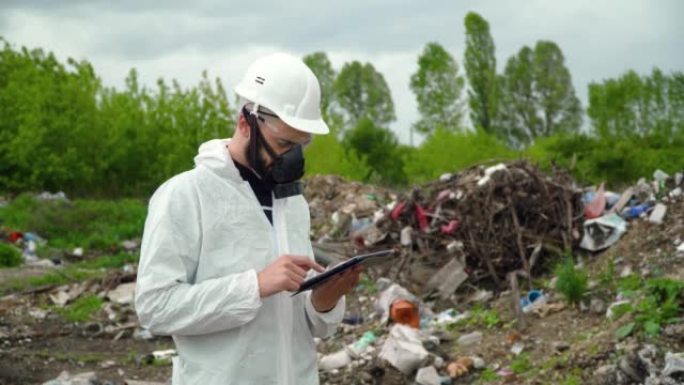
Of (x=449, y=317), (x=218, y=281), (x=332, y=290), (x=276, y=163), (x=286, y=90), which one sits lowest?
(x=449, y=317)

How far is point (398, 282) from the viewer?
11.7 m

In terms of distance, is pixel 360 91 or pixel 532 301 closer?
pixel 532 301

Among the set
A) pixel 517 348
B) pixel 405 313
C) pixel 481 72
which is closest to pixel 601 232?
pixel 405 313

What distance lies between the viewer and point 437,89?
54312mm

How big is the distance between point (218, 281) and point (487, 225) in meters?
8.32

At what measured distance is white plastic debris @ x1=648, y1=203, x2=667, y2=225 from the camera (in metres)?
10.9

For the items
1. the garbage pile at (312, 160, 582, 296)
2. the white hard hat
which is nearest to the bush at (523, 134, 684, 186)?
the garbage pile at (312, 160, 582, 296)

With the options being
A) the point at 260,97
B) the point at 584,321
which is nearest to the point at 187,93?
the point at 584,321

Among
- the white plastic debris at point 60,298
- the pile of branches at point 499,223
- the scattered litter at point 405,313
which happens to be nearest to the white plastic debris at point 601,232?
the pile of branches at point 499,223

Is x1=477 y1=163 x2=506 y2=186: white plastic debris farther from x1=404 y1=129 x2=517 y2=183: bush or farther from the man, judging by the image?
x1=404 y1=129 x2=517 y2=183: bush

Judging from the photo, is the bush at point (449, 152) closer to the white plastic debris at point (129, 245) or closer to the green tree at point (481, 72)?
the green tree at point (481, 72)

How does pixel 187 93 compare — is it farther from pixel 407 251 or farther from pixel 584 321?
pixel 584 321

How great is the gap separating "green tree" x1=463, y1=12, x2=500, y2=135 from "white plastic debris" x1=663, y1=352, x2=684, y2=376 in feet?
144

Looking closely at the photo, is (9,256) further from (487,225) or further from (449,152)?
(449,152)
